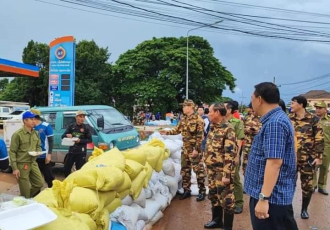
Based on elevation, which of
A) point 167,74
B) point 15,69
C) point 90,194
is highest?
point 167,74

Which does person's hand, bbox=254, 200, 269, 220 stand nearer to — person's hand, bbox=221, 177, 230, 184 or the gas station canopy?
person's hand, bbox=221, 177, 230, 184

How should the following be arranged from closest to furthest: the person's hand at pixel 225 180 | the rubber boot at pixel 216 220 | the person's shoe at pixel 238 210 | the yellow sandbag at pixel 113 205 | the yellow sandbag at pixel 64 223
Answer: the yellow sandbag at pixel 64 223, the yellow sandbag at pixel 113 205, the person's hand at pixel 225 180, the rubber boot at pixel 216 220, the person's shoe at pixel 238 210

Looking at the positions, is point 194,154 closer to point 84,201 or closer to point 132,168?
point 132,168

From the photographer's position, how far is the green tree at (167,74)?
28.3 m

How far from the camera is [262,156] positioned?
239 centimetres

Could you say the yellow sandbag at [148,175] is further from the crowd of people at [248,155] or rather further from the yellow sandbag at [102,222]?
the yellow sandbag at [102,222]

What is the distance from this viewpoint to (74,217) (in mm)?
2113

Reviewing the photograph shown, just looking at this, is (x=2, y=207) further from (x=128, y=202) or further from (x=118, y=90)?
(x=118, y=90)

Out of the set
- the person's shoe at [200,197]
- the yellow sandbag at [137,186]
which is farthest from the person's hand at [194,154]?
the yellow sandbag at [137,186]

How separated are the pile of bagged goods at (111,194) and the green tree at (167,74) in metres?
23.5

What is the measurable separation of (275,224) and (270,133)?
68 centimetres

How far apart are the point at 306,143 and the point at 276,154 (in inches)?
96.6

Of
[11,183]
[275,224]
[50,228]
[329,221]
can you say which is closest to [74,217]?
[50,228]

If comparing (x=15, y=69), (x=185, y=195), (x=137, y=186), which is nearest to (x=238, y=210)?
(x=185, y=195)
